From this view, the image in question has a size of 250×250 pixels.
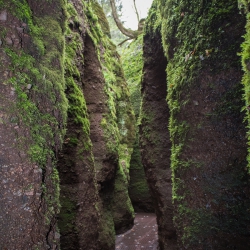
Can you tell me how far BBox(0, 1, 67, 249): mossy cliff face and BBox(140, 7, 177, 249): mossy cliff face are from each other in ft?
11.0

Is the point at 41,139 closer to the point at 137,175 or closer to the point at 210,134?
the point at 210,134

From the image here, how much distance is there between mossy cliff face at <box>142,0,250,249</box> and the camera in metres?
2.79

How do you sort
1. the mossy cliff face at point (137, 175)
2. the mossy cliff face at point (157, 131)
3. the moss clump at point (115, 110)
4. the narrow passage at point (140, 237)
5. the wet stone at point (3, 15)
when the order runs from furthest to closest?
the mossy cliff face at point (137, 175), the moss clump at point (115, 110), the narrow passage at point (140, 237), the mossy cliff face at point (157, 131), the wet stone at point (3, 15)

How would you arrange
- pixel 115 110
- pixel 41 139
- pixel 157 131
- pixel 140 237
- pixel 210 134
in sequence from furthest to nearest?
pixel 115 110 < pixel 140 237 < pixel 157 131 < pixel 210 134 < pixel 41 139

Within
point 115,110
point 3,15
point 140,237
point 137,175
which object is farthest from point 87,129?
point 137,175

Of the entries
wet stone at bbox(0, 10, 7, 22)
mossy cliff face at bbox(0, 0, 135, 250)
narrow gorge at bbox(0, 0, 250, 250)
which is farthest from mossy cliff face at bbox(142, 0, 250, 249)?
wet stone at bbox(0, 10, 7, 22)

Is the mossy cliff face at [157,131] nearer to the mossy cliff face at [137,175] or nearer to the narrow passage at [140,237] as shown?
the narrow passage at [140,237]

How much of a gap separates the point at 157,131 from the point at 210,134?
2.79 m

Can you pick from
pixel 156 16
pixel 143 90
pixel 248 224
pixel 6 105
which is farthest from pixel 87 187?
pixel 156 16

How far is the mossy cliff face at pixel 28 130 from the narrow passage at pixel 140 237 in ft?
14.8

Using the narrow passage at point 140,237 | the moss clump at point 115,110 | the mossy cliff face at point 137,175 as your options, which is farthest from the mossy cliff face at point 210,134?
the mossy cliff face at point 137,175

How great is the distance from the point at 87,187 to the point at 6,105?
7.40ft

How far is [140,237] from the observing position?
7.03 metres

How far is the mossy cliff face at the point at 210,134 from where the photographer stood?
9.14 feet
